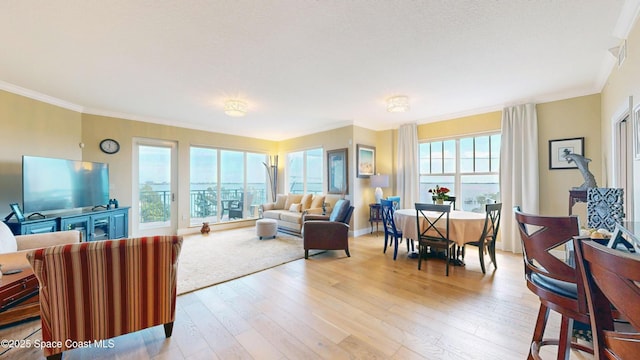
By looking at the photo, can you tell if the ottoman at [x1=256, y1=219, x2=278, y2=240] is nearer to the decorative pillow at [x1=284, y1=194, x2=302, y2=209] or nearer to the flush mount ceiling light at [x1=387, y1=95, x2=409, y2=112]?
the decorative pillow at [x1=284, y1=194, x2=302, y2=209]

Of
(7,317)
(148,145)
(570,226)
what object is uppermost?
(148,145)

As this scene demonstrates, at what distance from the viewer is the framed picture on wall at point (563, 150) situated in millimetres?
3565

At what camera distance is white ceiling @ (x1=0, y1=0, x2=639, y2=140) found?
6.11ft

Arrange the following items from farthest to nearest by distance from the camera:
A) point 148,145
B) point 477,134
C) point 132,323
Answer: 1. point 148,145
2. point 477,134
3. point 132,323

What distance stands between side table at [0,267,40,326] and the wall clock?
3.44m

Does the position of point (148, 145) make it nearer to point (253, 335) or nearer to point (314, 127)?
point (314, 127)

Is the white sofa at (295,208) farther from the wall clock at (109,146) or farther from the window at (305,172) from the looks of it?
the wall clock at (109,146)

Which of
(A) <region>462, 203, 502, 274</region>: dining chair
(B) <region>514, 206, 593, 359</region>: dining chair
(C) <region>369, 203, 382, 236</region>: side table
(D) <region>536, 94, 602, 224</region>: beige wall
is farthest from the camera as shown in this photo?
(C) <region>369, 203, 382, 236</region>: side table

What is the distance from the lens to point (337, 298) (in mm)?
2514

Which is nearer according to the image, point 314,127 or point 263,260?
point 263,260

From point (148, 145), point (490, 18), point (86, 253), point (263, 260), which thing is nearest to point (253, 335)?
point (86, 253)

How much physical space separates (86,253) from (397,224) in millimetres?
3560

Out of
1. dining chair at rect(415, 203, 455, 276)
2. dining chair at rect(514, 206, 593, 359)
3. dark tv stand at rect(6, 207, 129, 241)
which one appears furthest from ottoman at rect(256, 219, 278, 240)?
→ dining chair at rect(514, 206, 593, 359)

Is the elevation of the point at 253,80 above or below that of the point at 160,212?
above
